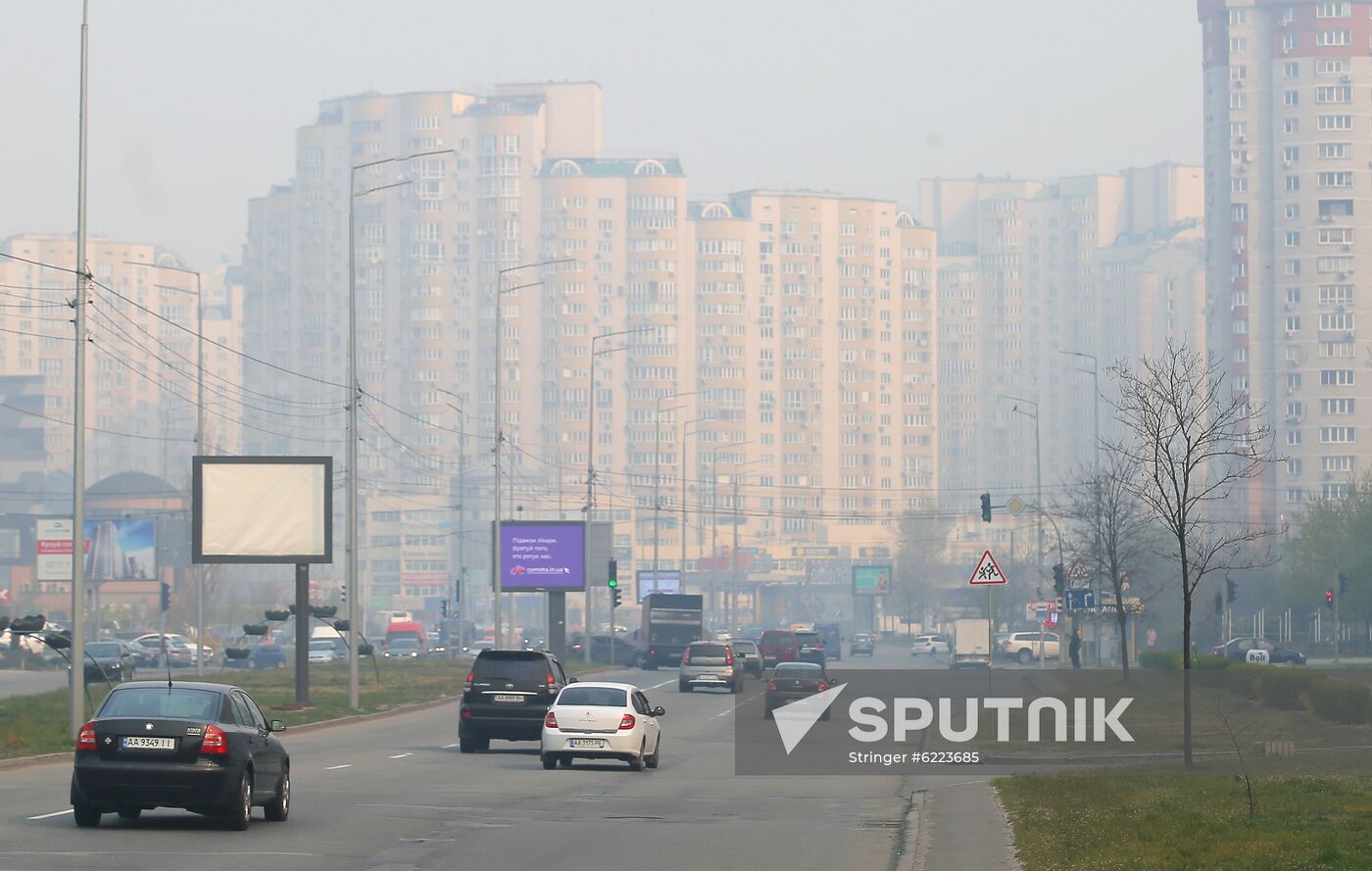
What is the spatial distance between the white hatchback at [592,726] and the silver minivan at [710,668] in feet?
97.8

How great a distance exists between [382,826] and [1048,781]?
868cm

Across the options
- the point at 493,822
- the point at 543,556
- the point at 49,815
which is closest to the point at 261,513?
the point at 49,815

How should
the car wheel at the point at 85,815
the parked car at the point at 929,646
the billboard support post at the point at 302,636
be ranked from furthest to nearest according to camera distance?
the parked car at the point at 929,646 → the billboard support post at the point at 302,636 → the car wheel at the point at 85,815

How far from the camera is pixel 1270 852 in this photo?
556 inches

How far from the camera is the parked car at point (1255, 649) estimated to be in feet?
253

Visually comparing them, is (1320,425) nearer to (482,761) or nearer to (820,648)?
(820,648)

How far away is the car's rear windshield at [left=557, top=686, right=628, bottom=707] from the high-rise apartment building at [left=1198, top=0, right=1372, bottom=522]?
14260 centimetres

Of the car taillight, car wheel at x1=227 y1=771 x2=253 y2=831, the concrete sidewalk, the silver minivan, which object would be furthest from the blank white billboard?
the car taillight

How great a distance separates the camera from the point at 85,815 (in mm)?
17031

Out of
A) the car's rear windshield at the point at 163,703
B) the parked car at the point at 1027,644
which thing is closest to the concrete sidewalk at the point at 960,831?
the car's rear windshield at the point at 163,703

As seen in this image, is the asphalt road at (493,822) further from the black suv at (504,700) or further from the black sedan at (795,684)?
the black sedan at (795,684)

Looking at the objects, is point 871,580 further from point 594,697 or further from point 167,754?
point 167,754

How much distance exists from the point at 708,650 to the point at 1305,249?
4754 inches

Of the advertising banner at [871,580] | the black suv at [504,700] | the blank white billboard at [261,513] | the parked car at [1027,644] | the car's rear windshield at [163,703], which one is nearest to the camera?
the car's rear windshield at [163,703]
